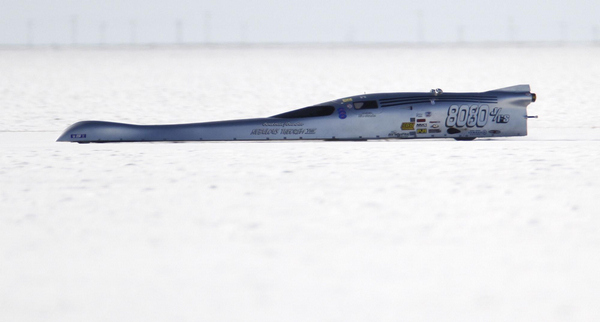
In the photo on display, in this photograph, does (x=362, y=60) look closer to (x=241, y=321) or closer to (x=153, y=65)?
(x=153, y=65)

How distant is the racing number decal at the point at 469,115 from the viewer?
484 inches

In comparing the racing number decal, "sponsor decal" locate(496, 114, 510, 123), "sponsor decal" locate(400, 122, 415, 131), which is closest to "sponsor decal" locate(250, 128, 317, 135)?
"sponsor decal" locate(400, 122, 415, 131)

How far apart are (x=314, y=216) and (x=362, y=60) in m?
38.3

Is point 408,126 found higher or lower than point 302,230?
higher

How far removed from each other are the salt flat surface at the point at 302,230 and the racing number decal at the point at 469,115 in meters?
0.41

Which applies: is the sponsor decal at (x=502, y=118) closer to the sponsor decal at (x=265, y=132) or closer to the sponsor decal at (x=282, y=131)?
the sponsor decal at (x=282, y=131)

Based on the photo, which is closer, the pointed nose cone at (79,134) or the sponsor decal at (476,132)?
the pointed nose cone at (79,134)

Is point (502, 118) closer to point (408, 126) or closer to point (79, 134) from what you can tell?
point (408, 126)

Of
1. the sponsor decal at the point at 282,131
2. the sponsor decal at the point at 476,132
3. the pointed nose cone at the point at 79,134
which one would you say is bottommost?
the sponsor decal at the point at 476,132

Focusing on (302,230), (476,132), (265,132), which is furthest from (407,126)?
(302,230)

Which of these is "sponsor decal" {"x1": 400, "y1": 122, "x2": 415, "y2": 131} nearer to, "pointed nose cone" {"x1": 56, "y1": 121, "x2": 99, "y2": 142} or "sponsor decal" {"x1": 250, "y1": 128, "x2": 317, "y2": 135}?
"sponsor decal" {"x1": 250, "y1": 128, "x2": 317, "y2": 135}

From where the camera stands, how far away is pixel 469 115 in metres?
12.3

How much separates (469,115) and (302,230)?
7780 millimetres

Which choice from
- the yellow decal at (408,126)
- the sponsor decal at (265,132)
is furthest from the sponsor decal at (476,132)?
the sponsor decal at (265,132)
